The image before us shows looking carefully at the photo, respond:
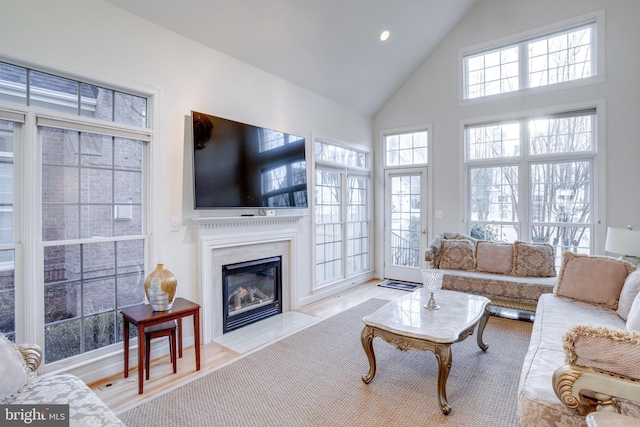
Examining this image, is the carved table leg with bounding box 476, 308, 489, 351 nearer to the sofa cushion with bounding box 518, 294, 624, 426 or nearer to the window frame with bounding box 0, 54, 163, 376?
the sofa cushion with bounding box 518, 294, 624, 426

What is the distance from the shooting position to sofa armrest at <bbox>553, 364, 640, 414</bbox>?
1.28 metres

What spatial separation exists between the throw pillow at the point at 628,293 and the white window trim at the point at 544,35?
9.60 feet

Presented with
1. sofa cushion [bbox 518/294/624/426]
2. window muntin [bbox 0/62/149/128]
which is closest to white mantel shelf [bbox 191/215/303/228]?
window muntin [bbox 0/62/149/128]

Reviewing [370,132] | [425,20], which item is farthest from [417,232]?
[425,20]

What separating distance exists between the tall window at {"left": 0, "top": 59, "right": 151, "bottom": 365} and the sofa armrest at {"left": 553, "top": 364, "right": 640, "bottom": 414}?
303cm

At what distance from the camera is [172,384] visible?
2500mm

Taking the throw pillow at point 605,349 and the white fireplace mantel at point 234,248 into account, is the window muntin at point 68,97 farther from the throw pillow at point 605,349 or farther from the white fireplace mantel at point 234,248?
the throw pillow at point 605,349

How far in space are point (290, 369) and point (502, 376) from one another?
167 cm

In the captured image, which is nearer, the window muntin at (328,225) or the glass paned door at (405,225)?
the window muntin at (328,225)

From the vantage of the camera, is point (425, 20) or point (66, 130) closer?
point (66, 130)

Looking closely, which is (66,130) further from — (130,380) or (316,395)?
(316,395)

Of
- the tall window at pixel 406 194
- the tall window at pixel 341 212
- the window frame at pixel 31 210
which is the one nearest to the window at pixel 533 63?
the tall window at pixel 406 194

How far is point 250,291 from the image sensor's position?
153 inches

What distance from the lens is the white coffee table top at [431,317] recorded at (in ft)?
7.24
